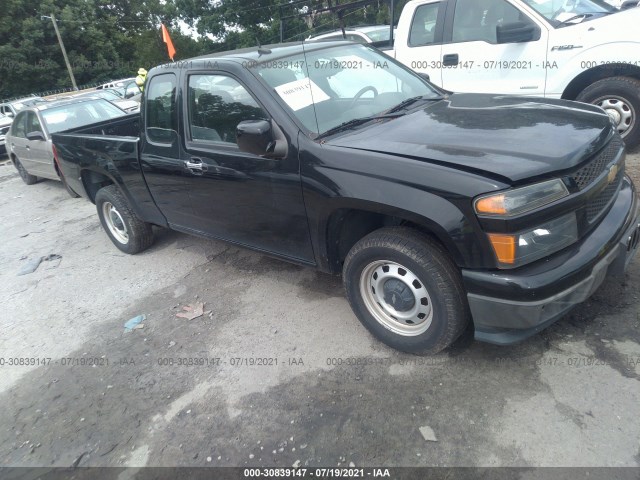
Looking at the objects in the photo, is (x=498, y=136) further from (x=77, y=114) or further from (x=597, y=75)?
(x=77, y=114)

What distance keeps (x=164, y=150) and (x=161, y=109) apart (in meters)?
0.35

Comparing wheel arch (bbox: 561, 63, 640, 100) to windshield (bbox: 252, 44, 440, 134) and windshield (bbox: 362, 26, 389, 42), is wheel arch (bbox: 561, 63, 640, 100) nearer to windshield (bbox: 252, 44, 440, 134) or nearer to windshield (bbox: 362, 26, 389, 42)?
windshield (bbox: 252, 44, 440, 134)

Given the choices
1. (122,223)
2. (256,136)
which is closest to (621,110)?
(256,136)

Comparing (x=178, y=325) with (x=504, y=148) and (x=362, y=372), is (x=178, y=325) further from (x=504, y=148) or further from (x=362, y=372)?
(x=504, y=148)

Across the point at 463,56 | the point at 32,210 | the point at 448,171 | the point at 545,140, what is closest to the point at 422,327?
the point at 448,171

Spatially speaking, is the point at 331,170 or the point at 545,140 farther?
the point at 331,170

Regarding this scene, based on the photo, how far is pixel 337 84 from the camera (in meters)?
3.36

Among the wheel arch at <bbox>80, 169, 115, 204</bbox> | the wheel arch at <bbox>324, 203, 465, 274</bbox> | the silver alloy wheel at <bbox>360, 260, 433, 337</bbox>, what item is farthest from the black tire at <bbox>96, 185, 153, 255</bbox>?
the silver alloy wheel at <bbox>360, 260, 433, 337</bbox>

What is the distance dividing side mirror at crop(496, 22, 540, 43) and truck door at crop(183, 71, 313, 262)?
3.52 m

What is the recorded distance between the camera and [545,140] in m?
2.48

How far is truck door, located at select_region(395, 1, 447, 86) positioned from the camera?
6.01 meters

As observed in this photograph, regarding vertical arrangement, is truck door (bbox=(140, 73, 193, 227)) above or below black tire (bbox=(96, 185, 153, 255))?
above

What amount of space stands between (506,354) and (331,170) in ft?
5.06

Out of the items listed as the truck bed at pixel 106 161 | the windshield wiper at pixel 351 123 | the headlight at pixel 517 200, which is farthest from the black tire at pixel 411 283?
the truck bed at pixel 106 161
